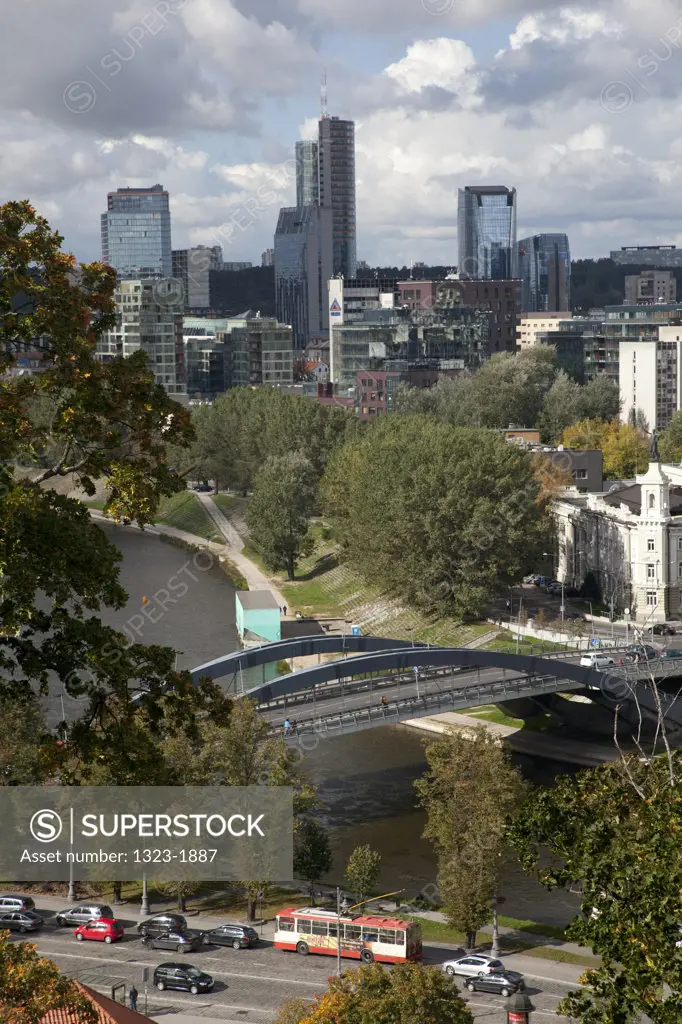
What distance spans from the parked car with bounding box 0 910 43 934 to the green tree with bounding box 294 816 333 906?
20.4 ft

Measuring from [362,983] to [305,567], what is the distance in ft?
218

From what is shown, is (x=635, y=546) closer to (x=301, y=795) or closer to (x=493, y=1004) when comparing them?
(x=301, y=795)

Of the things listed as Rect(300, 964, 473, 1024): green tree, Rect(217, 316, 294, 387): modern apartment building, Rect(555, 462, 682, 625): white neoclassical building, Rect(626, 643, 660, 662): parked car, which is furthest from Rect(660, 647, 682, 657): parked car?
Rect(217, 316, 294, 387): modern apartment building

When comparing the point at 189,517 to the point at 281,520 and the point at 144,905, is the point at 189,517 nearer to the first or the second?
the point at 281,520

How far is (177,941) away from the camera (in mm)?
33500

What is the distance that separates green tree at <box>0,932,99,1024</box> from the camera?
15.8m

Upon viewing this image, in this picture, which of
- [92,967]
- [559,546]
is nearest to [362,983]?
[92,967]

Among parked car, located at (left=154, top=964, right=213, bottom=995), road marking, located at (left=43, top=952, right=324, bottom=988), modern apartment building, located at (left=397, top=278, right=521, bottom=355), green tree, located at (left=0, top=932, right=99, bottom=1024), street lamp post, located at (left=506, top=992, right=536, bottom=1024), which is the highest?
modern apartment building, located at (left=397, top=278, right=521, bottom=355)

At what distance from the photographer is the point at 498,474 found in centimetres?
7200

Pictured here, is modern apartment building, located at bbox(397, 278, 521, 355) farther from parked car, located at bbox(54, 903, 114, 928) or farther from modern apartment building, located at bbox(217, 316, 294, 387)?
parked car, located at bbox(54, 903, 114, 928)

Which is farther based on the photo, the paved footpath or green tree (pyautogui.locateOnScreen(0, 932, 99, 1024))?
the paved footpath

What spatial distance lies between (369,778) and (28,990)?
33.1m

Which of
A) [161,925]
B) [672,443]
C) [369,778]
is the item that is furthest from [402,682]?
[672,443]

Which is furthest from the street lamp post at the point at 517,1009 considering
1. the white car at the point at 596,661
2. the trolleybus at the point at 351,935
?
the white car at the point at 596,661
